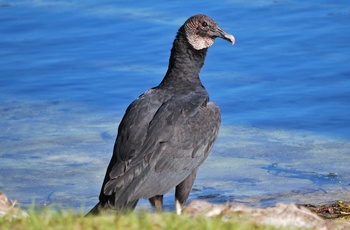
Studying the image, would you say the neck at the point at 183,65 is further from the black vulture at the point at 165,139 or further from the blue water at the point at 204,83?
the blue water at the point at 204,83

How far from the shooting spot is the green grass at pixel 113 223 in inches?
168

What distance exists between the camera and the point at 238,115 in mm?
8828

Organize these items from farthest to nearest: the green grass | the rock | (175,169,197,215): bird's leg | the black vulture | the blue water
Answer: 1. the blue water
2. (175,169,197,215): bird's leg
3. the black vulture
4. the rock
5. the green grass

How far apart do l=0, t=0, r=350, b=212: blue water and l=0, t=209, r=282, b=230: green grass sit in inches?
101

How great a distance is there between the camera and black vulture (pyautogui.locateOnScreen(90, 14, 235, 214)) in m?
5.63

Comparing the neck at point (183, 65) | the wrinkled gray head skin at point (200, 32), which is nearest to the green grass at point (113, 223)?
the neck at point (183, 65)

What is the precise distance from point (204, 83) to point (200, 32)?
323cm

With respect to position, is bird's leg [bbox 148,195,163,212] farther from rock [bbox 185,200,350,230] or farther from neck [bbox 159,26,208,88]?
rock [bbox 185,200,350,230]

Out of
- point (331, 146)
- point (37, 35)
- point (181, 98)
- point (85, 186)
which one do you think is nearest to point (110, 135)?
point (85, 186)

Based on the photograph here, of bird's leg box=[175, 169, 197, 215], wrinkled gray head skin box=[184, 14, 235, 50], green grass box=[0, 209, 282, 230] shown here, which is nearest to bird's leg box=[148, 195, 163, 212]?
bird's leg box=[175, 169, 197, 215]

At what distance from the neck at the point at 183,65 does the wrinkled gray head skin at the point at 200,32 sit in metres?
0.04

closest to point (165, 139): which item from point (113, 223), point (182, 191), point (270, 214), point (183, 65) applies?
point (182, 191)

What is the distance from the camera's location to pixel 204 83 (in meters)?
9.63

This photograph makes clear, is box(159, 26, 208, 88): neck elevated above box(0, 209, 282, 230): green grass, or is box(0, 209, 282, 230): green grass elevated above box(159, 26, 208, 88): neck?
box(159, 26, 208, 88): neck
